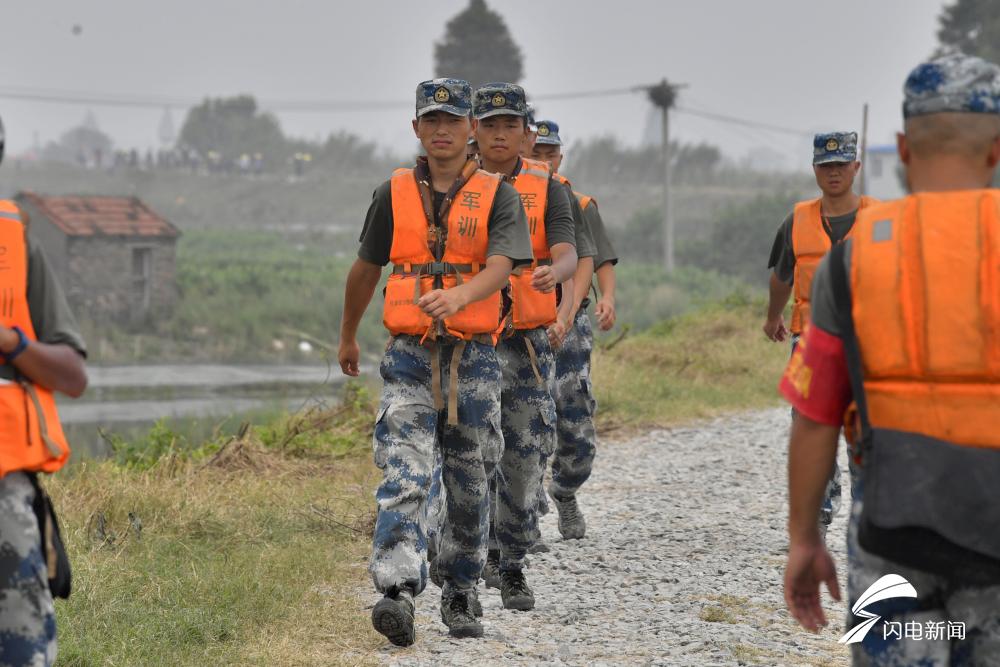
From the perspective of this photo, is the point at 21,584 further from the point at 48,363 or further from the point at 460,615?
the point at 460,615

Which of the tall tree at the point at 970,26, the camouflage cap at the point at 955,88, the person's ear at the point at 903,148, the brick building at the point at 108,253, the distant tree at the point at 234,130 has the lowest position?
the brick building at the point at 108,253

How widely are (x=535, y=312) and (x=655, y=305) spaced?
4308 centimetres

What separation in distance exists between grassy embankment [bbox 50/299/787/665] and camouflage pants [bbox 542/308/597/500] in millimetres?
1112

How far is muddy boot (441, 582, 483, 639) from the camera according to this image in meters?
5.86

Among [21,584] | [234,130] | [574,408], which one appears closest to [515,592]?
[574,408]

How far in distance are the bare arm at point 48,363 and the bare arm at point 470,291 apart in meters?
1.78

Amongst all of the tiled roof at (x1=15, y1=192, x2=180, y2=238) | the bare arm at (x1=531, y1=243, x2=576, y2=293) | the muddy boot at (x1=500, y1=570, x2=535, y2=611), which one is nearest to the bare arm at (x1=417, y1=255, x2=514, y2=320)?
the bare arm at (x1=531, y1=243, x2=576, y2=293)

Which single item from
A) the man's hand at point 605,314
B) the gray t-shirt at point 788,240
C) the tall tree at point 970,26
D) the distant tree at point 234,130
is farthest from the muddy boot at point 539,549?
the distant tree at point 234,130

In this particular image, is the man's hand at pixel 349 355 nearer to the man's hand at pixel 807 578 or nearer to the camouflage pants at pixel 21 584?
the camouflage pants at pixel 21 584

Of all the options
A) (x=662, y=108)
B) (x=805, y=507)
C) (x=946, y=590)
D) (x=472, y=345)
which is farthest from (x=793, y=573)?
(x=662, y=108)

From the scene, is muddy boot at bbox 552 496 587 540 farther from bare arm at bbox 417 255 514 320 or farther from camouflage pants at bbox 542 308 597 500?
bare arm at bbox 417 255 514 320

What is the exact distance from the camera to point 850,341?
304 centimetres

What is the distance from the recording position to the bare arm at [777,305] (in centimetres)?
757

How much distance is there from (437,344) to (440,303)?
0.44 m
